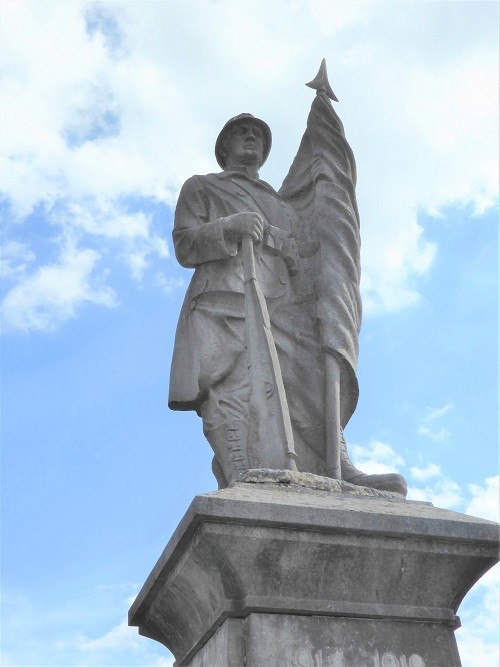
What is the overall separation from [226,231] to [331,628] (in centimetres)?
288

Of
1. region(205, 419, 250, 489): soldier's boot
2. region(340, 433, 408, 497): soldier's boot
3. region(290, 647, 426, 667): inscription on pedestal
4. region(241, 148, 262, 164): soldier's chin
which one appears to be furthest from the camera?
region(241, 148, 262, 164): soldier's chin

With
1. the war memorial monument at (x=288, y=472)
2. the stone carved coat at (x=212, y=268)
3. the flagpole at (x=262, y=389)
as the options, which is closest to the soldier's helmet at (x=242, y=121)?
the war memorial monument at (x=288, y=472)

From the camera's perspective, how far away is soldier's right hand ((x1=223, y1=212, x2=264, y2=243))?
6.06 meters

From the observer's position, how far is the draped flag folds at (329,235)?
6023 mm

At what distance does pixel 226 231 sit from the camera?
241 inches

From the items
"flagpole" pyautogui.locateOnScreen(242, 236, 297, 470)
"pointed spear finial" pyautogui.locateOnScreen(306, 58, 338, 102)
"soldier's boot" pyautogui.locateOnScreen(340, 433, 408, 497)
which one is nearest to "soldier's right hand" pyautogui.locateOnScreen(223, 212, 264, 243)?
"flagpole" pyautogui.locateOnScreen(242, 236, 297, 470)

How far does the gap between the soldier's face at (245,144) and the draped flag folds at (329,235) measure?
Answer: 0.34 m

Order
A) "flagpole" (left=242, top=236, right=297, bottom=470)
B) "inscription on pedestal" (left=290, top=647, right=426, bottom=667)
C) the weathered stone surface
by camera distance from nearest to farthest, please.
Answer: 1. "inscription on pedestal" (left=290, top=647, right=426, bottom=667)
2. the weathered stone surface
3. "flagpole" (left=242, top=236, right=297, bottom=470)

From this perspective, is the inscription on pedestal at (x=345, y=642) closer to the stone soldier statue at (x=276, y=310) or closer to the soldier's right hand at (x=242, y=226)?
the stone soldier statue at (x=276, y=310)

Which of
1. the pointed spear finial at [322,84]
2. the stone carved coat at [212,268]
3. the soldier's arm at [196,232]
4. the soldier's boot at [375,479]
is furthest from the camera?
the pointed spear finial at [322,84]

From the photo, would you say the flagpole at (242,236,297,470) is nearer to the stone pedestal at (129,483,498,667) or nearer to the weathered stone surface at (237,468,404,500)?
the weathered stone surface at (237,468,404,500)

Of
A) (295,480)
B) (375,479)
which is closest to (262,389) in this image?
(295,480)

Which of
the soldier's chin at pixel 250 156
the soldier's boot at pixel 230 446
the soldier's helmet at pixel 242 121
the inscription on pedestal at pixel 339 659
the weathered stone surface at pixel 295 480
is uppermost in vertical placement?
the soldier's helmet at pixel 242 121

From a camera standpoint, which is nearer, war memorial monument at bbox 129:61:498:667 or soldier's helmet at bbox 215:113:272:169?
war memorial monument at bbox 129:61:498:667
